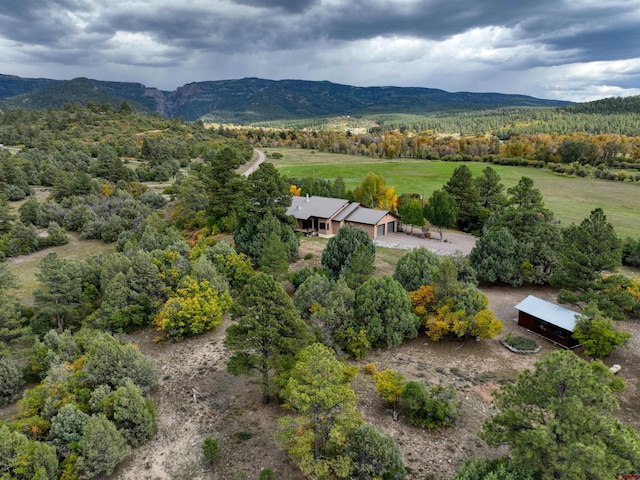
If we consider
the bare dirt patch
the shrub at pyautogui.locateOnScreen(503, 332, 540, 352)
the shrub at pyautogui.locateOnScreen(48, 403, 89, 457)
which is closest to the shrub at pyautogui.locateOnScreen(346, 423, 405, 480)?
the bare dirt patch

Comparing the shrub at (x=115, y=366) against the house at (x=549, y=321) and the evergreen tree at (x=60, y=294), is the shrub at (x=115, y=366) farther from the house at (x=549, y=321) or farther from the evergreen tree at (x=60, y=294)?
the house at (x=549, y=321)

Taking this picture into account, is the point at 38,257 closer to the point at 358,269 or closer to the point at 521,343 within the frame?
the point at 358,269

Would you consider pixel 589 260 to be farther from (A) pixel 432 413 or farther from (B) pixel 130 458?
(B) pixel 130 458

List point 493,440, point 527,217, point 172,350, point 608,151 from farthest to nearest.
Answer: point 608,151 → point 527,217 → point 172,350 → point 493,440

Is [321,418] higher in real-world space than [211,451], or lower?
higher

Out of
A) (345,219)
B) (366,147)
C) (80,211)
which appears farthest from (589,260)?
(366,147)

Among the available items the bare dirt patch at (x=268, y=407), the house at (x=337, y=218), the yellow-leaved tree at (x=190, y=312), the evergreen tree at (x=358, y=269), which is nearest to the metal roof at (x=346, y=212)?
the house at (x=337, y=218)

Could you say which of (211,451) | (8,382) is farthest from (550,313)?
(8,382)
